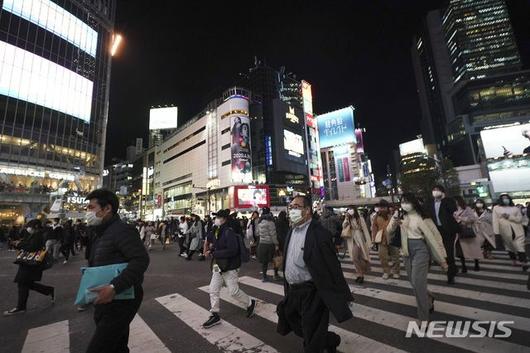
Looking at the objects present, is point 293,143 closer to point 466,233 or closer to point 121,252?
point 466,233

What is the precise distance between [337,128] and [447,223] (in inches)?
2725

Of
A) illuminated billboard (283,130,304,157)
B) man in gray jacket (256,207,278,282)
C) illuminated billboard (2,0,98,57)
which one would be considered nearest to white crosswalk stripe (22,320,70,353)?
man in gray jacket (256,207,278,282)

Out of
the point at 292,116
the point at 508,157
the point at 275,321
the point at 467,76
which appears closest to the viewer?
the point at 275,321

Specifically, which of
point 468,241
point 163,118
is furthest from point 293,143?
point 468,241

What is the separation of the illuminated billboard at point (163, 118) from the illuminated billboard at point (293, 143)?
1157 inches

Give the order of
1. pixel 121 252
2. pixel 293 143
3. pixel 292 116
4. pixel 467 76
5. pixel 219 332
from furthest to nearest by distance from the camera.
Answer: pixel 467 76 → pixel 292 116 → pixel 293 143 → pixel 219 332 → pixel 121 252

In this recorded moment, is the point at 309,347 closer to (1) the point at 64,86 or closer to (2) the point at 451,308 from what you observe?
(2) the point at 451,308

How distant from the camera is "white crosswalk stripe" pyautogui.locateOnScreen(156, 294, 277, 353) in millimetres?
3436

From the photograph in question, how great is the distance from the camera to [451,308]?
4.38 meters

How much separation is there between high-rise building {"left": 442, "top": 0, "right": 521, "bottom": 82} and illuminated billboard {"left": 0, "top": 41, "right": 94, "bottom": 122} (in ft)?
357

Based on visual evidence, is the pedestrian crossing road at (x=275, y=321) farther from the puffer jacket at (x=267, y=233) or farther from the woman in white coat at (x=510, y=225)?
the puffer jacket at (x=267, y=233)

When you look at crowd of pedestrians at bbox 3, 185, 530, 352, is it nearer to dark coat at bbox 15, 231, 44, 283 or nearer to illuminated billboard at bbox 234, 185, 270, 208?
dark coat at bbox 15, 231, 44, 283

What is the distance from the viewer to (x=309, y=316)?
8.84 ft

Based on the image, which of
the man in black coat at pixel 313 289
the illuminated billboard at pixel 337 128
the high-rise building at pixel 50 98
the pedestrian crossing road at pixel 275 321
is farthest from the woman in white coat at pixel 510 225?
the illuminated billboard at pixel 337 128
